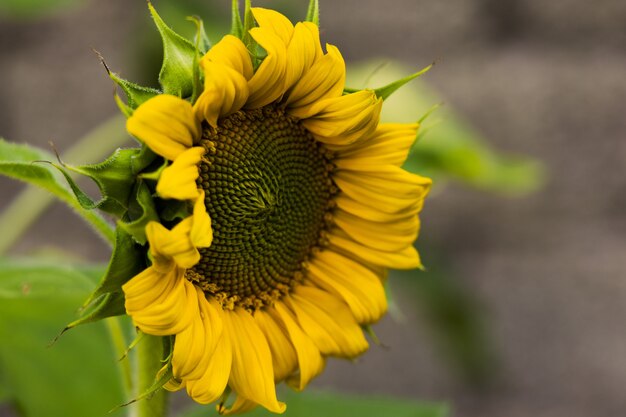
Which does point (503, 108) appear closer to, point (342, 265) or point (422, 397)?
point (422, 397)

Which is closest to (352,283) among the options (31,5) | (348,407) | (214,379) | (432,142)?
(214,379)

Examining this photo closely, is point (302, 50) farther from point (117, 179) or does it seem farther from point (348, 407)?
point (348, 407)

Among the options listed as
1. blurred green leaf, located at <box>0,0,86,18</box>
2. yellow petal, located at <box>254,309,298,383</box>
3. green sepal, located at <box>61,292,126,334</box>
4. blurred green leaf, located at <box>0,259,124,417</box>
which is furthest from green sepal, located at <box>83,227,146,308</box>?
blurred green leaf, located at <box>0,0,86,18</box>

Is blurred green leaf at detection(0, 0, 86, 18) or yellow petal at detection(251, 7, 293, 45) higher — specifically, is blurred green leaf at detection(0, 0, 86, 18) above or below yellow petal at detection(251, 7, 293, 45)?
below

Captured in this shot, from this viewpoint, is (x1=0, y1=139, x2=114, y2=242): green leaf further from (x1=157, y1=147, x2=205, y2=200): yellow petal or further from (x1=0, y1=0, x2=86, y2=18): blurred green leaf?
(x1=0, y1=0, x2=86, y2=18): blurred green leaf

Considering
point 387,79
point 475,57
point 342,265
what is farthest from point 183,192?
point 475,57

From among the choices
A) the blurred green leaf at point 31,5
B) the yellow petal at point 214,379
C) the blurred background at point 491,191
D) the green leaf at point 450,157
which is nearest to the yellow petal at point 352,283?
the yellow petal at point 214,379

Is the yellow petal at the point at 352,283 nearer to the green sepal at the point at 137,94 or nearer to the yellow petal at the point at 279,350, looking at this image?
the yellow petal at the point at 279,350

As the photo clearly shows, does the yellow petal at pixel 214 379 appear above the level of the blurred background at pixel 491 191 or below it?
above
